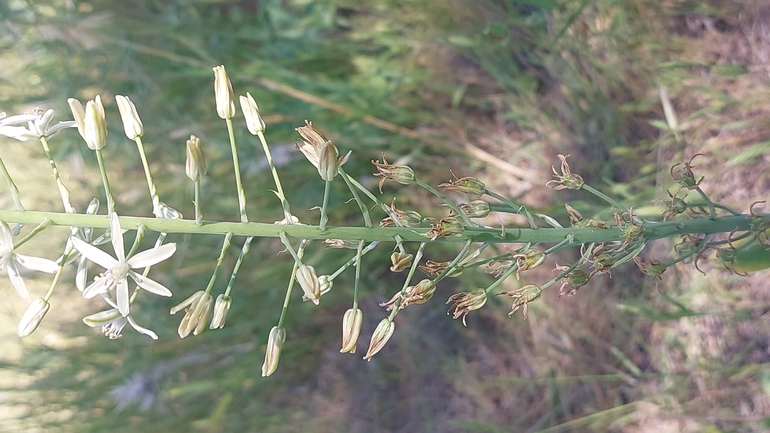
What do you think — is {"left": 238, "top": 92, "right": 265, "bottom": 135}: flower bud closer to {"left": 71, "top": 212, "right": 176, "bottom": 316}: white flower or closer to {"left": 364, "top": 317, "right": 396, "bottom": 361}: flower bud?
{"left": 71, "top": 212, "right": 176, "bottom": 316}: white flower

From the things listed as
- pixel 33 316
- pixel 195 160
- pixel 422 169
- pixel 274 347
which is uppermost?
pixel 195 160

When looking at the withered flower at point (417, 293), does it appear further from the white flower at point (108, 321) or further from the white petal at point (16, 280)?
the white petal at point (16, 280)

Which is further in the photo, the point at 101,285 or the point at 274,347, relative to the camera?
the point at 274,347

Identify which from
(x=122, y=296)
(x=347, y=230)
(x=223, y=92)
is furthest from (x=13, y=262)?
(x=347, y=230)

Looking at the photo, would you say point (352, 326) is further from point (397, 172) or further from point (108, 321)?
point (108, 321)

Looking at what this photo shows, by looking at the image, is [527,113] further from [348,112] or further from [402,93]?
[348,112]

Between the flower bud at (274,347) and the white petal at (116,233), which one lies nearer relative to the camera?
the white petal at (116,233)

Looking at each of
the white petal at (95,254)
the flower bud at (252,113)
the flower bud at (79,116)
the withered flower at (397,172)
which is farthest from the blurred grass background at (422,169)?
the white petal at (95,254)
